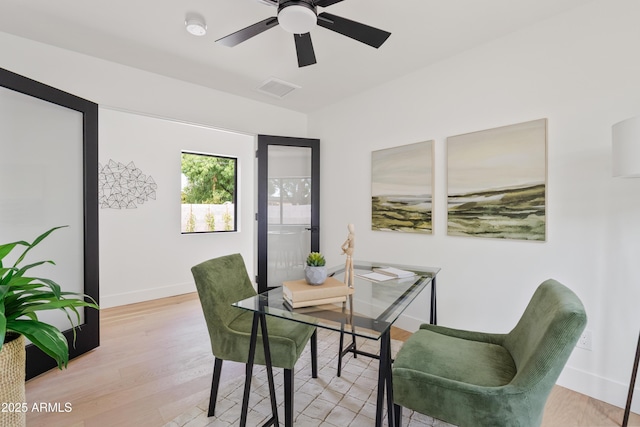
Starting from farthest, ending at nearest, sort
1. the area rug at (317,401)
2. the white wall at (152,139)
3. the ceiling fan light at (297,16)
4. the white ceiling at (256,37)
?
the white wall at (152,139), the white ceiling at (256,37), the area rug at (317,401), the ceiling fan light at (297,16)

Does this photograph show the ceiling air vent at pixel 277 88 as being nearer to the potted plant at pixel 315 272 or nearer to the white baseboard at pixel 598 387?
the potted plant at pixel 315 272

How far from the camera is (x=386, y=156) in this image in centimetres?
316

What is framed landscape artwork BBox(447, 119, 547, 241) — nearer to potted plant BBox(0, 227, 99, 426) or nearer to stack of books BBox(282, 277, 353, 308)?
stack of books BBox(282, 277, 353, 308)

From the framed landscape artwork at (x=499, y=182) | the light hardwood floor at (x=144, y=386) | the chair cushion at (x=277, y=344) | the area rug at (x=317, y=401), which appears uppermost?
the framed landscape artwork at (x=499, y=182)

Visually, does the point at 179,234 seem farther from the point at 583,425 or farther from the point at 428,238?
the point at 583,425

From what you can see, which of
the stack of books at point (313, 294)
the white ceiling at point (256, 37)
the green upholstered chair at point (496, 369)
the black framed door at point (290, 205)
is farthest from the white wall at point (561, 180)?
the stack of books at point (313, 294)

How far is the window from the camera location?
4582mm

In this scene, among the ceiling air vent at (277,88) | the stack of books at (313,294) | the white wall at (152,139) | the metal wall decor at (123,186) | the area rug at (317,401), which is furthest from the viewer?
the metal wall decor at (123,186)

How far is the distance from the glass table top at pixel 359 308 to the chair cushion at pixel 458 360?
217 millimetres

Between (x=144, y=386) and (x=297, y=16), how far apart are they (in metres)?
2.51

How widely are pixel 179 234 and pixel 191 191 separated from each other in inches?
27.9

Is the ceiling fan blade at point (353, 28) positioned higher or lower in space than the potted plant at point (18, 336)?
higher

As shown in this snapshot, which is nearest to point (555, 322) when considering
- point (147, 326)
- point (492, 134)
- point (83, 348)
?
point (492, 134)

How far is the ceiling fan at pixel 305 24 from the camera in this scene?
160 centimetres
